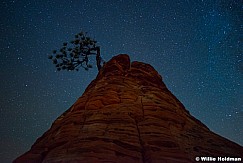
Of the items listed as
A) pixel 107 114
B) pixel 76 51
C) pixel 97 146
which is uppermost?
pixel 76 51

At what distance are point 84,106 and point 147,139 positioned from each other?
17.8ft

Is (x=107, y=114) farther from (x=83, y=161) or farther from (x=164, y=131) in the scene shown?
(x=83, y=161)

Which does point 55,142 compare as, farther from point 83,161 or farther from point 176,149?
point 176,149

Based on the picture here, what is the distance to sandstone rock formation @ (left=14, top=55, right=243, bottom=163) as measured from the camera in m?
12.0

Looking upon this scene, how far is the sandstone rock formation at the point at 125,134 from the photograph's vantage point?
12.0 meters

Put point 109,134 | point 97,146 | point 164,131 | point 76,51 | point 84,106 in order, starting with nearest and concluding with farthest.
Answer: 1. point 97,146
2. point 109,134
3. point 164,131
4. point 84,106
5. point 76,51

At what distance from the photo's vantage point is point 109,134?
1341cm

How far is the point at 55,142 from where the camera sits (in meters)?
13.7

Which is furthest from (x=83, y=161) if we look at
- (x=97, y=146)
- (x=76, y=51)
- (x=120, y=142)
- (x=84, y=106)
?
(x=76, y=51)

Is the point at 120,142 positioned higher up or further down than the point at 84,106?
further down

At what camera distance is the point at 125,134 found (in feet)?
44.9

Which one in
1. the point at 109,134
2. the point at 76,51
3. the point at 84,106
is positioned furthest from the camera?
the point at 76,51

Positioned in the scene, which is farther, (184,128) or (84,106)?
(84,106)

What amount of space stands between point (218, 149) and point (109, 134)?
6.31 meters
